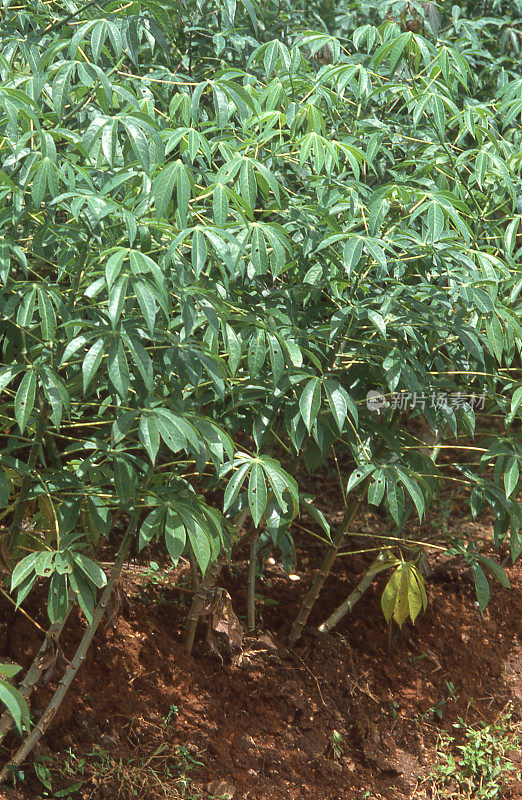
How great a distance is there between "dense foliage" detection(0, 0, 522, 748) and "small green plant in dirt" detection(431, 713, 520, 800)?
1.81 ft

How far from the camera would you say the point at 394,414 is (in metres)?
2.31

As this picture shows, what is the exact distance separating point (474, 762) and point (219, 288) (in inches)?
69.7

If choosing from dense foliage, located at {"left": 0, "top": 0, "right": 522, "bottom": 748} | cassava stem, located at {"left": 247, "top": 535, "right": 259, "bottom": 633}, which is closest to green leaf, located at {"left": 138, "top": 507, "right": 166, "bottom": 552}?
dense foliage, located at {"left": 0, "top": 0, "right": 522, "bottom": 748}

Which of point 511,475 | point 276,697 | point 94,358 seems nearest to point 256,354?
point 94,358

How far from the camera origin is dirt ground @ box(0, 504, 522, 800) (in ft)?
7.11

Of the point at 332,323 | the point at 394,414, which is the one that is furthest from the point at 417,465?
the point at 332,323

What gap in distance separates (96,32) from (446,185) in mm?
1150

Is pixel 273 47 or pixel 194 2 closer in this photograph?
pixel 273 47

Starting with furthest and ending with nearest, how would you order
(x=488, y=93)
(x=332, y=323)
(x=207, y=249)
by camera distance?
(x=488, y=93)
(x=332, y=323)
(x=207, y=249)

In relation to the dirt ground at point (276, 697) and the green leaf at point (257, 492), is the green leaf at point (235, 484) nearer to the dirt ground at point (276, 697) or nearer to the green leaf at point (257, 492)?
the green leaf at point (257, 492)

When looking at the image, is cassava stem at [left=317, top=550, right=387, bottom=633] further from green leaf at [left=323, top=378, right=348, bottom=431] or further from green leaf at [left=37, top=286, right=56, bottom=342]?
green leaf at [left=37, top=286, right=56, bottom=342]

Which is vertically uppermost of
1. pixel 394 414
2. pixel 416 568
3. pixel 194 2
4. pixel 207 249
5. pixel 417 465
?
pixel 194 2

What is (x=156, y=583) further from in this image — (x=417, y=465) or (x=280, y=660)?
(x=417, y=465)

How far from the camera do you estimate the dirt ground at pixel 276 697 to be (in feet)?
7.11
